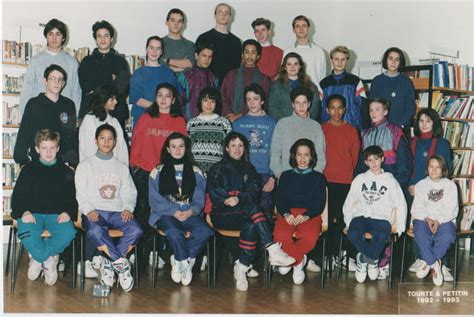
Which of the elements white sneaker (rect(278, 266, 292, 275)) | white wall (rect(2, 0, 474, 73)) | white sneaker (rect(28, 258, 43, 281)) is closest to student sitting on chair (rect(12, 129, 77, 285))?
white sneaker (rect(28, 258, 43, 281))

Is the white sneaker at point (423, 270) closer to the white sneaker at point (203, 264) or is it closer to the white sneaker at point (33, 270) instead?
the white sneaker at point (203, 264)

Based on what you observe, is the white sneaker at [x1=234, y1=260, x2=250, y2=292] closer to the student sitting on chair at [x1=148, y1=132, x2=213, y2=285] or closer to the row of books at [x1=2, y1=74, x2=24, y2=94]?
the student sitting on chair at [x1=148, y1=132, x2=213, y2=285]

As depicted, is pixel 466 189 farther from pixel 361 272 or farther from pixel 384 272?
pixel 361 272

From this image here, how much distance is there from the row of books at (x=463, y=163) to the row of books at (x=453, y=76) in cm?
61

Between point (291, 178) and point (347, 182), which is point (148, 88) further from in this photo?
point (347, 182)

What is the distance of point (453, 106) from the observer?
5.30 metres

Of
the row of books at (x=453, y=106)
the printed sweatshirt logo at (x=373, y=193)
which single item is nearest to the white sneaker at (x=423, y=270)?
the printed sweatshirt logo at (x=373, y=193)

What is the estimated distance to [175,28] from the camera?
454cm

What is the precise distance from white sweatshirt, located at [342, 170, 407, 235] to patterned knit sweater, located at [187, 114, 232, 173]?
0.98m

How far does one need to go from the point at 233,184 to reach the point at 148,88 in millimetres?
1004

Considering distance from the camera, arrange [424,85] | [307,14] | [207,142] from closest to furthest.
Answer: [207,142] → [424,85] → [307,14]

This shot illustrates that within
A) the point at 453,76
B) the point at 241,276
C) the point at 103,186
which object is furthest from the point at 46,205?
the point at 453,76

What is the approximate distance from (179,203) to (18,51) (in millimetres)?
2318

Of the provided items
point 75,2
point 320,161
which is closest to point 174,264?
point 320,161
